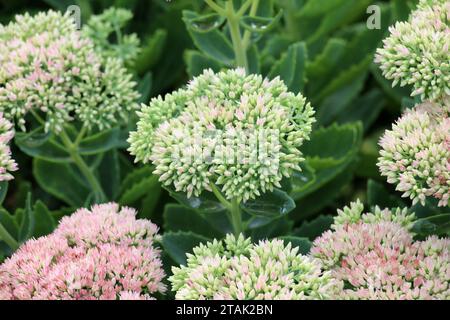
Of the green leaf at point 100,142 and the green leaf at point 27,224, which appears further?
the green leaf at point 100,142

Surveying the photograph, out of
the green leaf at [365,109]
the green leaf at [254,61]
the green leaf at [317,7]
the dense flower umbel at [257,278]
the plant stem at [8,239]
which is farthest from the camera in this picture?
the green leaf at [365,109]

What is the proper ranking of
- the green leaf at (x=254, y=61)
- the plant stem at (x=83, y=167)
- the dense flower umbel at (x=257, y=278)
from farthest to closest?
the green leaf at (x=254, y=61)
the plant stem at (x=83, y=167)
the dense flower umbel at (x=257, y=278)

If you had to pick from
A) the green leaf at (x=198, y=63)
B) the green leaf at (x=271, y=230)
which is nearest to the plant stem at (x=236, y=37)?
the green leaf at (x=198, y=63)

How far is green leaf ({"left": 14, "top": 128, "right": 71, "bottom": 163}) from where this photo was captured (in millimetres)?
1811

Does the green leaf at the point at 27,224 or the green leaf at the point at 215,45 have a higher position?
the green leaf at the point at 215,45

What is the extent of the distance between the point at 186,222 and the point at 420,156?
682 millimetres

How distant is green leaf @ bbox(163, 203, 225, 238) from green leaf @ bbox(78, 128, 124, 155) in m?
0.21

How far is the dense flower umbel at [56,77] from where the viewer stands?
1722 mm

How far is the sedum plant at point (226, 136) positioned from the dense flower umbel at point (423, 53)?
21cm

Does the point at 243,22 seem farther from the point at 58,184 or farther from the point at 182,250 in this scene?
the point at 58,184

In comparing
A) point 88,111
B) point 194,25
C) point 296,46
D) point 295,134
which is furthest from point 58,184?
point 295,134

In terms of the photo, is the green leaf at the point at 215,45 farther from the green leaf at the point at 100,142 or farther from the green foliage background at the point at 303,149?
the green leaf at the point at 100,142

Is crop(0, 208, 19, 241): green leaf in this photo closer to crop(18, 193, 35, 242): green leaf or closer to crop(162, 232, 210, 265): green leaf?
crop(18, 193, 35, 242): green leaf

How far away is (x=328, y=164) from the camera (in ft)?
6.52
